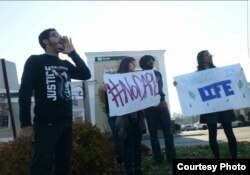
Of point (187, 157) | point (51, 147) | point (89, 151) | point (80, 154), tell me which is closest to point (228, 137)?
point (187, 157)

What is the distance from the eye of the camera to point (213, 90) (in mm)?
6500

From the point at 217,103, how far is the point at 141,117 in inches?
55.3

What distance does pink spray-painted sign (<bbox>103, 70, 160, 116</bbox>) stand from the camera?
19.1ft

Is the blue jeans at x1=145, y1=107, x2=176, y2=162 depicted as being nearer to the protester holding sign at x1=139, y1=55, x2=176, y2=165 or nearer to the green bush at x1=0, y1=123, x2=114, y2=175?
the protester holding sign at x1=139, y1=55, x2=176, y2=165

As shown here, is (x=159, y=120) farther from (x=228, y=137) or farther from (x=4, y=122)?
(x=4, y=122)

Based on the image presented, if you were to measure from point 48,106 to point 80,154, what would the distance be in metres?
2.10

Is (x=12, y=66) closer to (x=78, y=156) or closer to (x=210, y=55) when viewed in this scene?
(x=78, y=156)

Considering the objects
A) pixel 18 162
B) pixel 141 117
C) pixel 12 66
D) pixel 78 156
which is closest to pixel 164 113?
pixel 141 117

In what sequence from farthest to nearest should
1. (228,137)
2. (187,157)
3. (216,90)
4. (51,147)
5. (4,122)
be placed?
1. (4,122)
2. (187,157)
3. (216,90)
4. (228,137)
5. (51,147)

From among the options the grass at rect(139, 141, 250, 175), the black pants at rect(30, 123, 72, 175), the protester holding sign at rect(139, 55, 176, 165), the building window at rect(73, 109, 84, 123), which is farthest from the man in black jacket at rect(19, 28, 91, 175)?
the building window at rect(73, 109, 84, 123)

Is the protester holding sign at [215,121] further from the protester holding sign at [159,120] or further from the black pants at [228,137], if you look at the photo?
the protester holding sign at [159,120]

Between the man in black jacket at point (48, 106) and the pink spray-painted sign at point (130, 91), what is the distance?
65.0 inches

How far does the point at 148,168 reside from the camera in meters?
6.65

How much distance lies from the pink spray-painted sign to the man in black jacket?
1.65 metres
